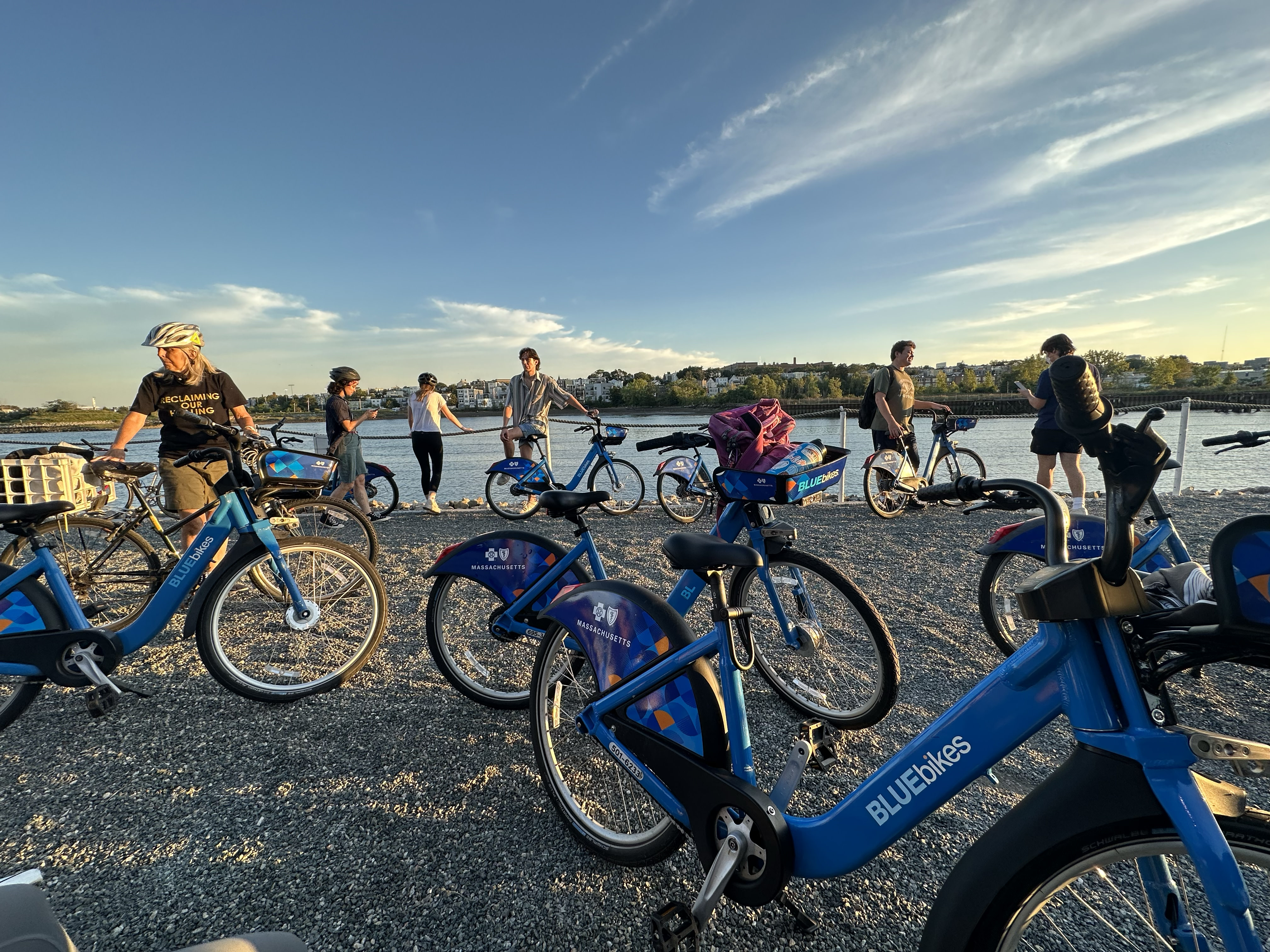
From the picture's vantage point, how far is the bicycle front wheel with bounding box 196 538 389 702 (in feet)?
8.43

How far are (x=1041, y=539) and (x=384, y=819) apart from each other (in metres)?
2.88

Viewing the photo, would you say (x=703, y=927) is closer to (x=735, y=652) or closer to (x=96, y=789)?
(x=735, y=652)

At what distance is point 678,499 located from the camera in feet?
24.3

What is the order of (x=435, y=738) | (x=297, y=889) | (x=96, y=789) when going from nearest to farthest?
1. (x=297, y=889)
2. (x=96, y=789)
3. (x=435, y=738)

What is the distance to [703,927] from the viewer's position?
1373 mm

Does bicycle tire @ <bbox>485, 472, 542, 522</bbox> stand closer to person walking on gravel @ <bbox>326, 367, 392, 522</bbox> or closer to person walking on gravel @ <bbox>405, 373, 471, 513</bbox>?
person walking on gravel @ <bbox>405, 373, 471, 513</bbox>

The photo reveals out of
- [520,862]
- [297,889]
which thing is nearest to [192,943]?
[297,889]

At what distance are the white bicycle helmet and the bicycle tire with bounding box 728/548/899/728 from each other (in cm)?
356

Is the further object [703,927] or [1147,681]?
[703,927]

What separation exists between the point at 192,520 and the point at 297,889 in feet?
8.49

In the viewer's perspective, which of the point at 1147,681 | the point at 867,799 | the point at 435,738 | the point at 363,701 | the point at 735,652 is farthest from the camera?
the point at 363,701

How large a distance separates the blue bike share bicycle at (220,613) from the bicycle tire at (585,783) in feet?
4.25

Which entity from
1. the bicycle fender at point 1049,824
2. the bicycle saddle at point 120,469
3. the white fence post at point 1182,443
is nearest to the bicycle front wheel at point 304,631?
the bicycle saddle at point 120,469

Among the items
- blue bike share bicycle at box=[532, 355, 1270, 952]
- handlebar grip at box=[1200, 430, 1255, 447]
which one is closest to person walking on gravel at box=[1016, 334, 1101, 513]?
handlebar grip at box=[1200, 430, 1255, 447]
